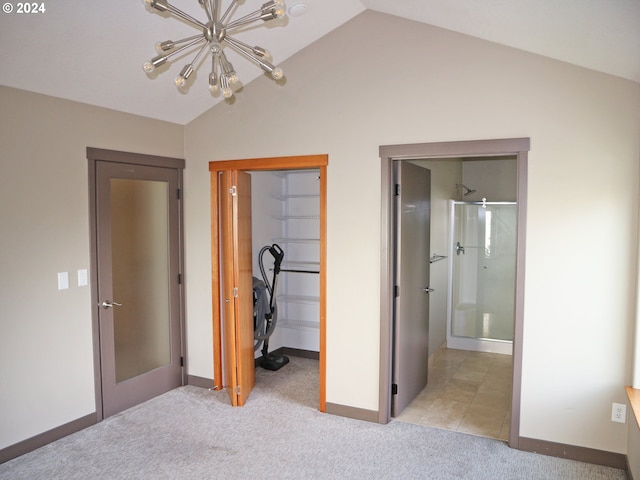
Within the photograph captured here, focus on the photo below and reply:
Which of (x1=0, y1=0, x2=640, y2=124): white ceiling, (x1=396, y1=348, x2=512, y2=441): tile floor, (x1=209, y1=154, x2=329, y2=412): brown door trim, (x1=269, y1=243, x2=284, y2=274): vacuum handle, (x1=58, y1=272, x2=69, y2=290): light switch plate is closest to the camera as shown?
(x1=0, y1=0, x2=640, y2=124): white ceiling

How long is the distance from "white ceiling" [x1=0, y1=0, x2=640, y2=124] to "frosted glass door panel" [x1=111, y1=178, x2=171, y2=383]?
766 millimetres

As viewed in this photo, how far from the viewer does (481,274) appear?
604cm

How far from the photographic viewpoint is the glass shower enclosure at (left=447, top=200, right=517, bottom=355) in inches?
229

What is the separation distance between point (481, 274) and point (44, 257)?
15.6ft

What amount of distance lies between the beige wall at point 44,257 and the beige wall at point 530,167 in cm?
144

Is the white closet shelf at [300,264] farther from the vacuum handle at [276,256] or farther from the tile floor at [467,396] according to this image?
the tile floor at [467,396]

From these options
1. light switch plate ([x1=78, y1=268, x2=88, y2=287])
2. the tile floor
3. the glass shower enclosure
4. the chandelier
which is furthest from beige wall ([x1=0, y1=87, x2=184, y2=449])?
the glass shower enclosure

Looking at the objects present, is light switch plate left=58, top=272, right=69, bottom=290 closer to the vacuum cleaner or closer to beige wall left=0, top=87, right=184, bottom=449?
beige wall left=0, top=87, right=184, bottom=449

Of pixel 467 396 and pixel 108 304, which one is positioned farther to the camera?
pixel 467 396

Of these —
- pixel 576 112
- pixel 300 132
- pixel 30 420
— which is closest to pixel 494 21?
pixel 576 112

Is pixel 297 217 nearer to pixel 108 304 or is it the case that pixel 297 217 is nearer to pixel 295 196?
pixel 295 196

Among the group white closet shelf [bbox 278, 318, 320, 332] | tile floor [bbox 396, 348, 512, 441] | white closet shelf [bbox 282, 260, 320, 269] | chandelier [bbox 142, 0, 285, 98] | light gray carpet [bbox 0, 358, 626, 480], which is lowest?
light gray carpet [bbox 0, 358, 626, 480]

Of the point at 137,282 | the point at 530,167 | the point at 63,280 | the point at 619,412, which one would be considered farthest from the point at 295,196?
the point at 619,412

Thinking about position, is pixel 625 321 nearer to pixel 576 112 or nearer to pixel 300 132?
pixel 576 112
